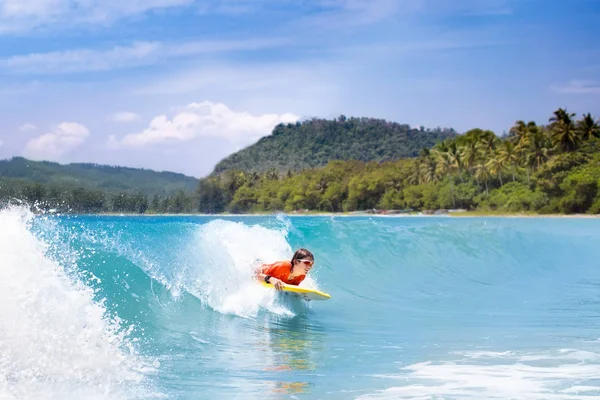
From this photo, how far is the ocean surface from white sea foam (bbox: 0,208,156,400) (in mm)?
20

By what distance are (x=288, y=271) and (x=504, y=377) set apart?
17.8 ft

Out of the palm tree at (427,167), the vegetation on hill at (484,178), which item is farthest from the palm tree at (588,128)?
the palm tree at (427,167)

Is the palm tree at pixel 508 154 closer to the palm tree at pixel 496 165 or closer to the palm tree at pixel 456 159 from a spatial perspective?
the palm tree at pixel 496 165

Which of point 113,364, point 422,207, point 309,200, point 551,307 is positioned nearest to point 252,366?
point 113,364

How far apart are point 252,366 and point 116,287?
474 cm

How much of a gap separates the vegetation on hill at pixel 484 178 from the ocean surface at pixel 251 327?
78306 mm

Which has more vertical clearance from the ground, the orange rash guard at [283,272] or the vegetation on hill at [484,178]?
the vegetation on hill at [484,178]

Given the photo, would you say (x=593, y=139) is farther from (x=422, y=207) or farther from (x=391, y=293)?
(x=391, y=293)

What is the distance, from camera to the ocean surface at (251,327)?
7793 mm

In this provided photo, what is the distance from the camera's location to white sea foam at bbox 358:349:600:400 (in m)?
7.54

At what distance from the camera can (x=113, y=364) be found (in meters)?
8.18

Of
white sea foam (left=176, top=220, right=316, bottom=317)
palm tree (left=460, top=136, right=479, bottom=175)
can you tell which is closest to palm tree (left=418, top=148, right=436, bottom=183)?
palm tree (left=460, top=136, right=479, bottom=175)

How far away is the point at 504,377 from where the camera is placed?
27.1ft

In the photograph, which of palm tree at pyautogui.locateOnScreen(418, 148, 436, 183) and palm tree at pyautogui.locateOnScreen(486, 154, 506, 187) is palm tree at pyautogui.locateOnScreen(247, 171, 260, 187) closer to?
palm tree at pyautogui.locateOnScreen(418, 148, 436, 183)
